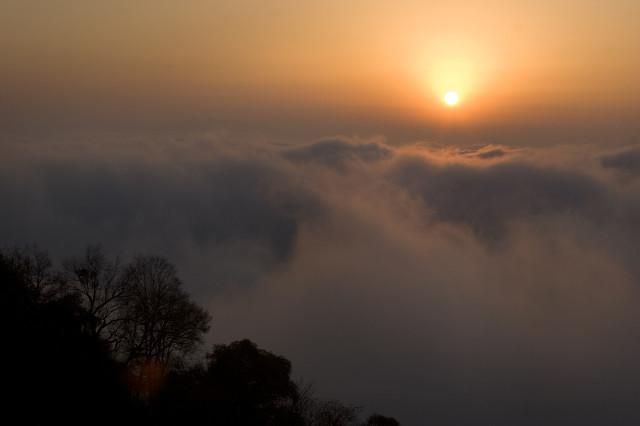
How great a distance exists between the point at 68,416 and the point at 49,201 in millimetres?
192412

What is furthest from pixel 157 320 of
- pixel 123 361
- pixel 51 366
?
pixel 51 366

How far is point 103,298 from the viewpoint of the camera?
36406 mm

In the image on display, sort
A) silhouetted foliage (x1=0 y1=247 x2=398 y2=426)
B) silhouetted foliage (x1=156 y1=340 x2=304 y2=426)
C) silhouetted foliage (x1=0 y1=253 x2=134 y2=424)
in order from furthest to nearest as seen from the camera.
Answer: silhouetted foliage (x1=156 y1=340 x2=304 y2=426) < silhouetted foliage (x1=0 y1=247 x2=398 y2=426) < silhouetted foliage (x1=0 y1=253 x2=134 y2=424)

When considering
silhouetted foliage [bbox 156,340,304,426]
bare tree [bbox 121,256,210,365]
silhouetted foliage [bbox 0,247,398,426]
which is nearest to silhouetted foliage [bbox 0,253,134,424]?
silhouetted foliage [bbox 0,247,398,426]

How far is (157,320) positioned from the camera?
35.9 metres

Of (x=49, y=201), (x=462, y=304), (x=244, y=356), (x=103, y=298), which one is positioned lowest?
(x=244, y=356)

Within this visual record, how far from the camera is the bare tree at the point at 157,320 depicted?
35.1 meters

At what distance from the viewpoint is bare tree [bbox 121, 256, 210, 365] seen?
115 ft

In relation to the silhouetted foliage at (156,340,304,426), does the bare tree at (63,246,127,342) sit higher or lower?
higher

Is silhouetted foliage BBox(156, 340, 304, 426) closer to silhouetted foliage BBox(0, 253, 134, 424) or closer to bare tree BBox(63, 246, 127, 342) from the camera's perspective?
silhouetted foliage BBox(0, 253, 134, 424)

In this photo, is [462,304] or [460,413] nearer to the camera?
[460,413]

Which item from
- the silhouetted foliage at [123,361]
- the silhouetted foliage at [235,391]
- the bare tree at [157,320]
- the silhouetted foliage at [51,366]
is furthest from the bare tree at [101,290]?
the silhouetted foliage at [235,391]

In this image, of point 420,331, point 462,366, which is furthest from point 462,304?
point 462,366

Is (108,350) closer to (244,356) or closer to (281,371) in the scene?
(244,356)
